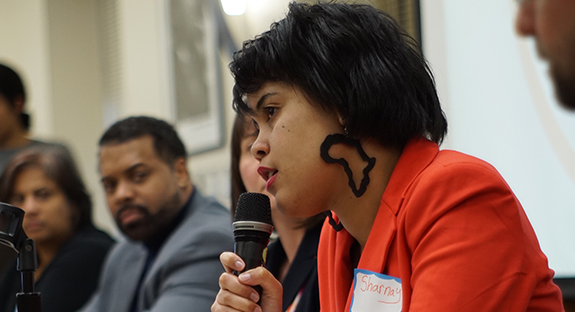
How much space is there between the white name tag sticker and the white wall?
3.08 ft

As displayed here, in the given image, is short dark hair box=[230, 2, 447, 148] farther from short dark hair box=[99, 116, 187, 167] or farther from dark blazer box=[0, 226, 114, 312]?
dark blazer box=[0, 226, 114, 312]

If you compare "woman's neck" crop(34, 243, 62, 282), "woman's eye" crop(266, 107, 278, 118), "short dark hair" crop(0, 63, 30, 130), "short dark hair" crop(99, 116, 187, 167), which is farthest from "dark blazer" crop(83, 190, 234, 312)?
"short dark hair" crop(0, 63, 30, 130)

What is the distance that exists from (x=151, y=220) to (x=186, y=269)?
A: 1.42 feet

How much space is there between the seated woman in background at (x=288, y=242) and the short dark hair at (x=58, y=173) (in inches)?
55.2

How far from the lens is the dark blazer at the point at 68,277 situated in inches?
113

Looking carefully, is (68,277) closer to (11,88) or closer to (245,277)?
(11,88)

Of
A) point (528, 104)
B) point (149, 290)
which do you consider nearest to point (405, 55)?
point (528, 104)

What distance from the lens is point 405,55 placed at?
1.19 meters

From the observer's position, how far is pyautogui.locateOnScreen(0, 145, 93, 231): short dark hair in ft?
9.97

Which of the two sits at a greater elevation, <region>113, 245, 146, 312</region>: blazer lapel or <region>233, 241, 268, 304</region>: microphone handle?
<region>233, 241, 268, 304</region>: microphone handle

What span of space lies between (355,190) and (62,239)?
7.56ft

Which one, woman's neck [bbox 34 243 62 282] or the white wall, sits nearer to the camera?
the white wall

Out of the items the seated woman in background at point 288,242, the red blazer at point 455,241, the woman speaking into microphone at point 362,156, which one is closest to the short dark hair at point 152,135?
the seated woman in background at point 288,242

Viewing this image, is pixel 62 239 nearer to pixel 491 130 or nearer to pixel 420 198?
pixel 491 130
